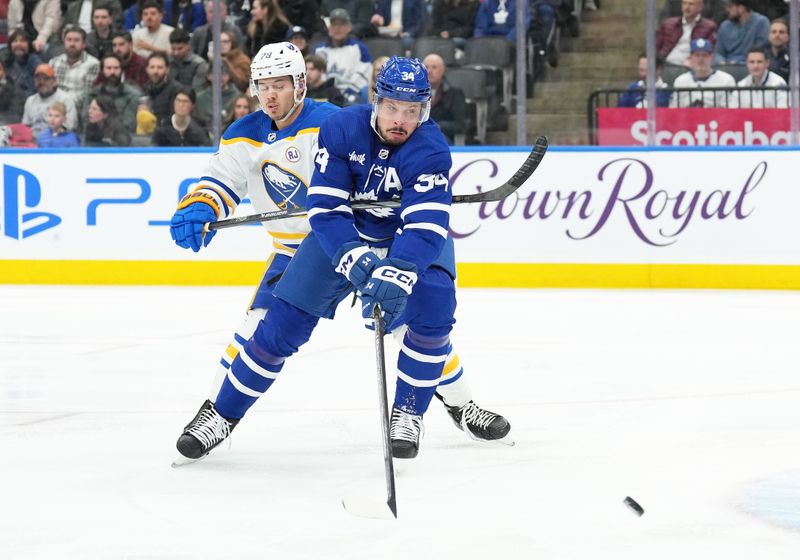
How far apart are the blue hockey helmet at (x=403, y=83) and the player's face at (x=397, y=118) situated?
13 mm

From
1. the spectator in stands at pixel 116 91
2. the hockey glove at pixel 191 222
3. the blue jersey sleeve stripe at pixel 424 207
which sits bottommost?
the hockey glove at pixel 191 222

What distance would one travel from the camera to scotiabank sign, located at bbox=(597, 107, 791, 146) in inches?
291

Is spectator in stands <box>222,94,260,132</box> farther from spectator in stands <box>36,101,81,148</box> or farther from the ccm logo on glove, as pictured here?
the ccm logo on glove

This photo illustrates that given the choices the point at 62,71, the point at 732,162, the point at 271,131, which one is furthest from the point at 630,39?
the point at 271,131

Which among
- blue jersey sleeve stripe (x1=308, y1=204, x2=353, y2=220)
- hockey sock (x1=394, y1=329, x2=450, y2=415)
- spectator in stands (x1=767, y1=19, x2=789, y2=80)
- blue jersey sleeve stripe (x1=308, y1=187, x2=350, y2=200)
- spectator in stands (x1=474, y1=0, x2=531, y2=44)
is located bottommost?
hockey sock (x1=394, y1=329, x2=450, y2=415)

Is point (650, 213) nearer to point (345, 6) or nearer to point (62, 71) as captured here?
point (345, 6)

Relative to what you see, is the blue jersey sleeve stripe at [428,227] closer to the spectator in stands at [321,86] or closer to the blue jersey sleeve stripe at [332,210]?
the blue jersey sleeve stripe at [332,210]

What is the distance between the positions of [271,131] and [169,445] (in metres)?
0.86

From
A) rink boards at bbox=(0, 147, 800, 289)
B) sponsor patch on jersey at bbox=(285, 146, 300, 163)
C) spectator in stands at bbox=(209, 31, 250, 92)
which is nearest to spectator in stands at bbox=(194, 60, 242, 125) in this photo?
spectator in stands at bbox=(209, 31, 250, 92)

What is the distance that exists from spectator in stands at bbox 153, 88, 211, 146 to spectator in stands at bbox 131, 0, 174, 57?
0.40m

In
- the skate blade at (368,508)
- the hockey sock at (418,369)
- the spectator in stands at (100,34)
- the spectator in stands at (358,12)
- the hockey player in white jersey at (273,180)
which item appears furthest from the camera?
the spectator in stands at (100,34)

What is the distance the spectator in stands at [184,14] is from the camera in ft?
26.4

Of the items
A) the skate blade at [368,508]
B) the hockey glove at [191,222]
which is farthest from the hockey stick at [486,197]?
the skate blade at [368,508]

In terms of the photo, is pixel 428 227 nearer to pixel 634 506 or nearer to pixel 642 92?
pixel 634 506
